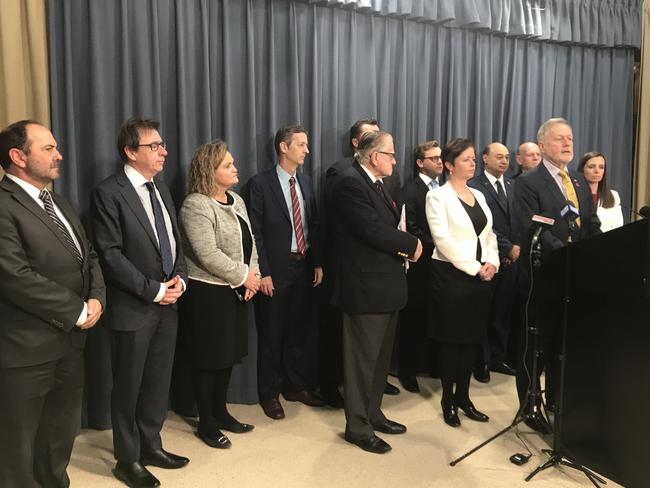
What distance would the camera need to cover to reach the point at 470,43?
15.0ft

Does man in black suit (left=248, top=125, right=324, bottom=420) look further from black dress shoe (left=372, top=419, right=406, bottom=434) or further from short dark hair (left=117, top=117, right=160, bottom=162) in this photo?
short dark hair (left=117, top=117, right=160, bottom=162)

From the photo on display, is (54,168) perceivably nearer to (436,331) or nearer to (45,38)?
(45,38)

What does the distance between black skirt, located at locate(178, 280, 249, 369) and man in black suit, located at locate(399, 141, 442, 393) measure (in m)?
1.42

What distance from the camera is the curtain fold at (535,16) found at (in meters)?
4.18

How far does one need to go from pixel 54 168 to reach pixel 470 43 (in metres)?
3.35

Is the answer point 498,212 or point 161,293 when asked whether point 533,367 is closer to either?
point 498,212

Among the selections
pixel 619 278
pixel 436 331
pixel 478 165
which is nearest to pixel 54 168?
pixel 436 331

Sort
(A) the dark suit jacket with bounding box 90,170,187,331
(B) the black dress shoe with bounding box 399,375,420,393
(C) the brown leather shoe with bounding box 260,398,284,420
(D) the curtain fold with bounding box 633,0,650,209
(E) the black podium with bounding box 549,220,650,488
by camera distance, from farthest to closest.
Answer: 1. (D) the curtain fold with bounding box 633,0,650,209
2. (B) the black dress shoe with bounding box 399,375,420,393
3. (C) the brown leather shoe with bounding box 260,398,284,420
4. (A) the dark suit jacket with bounding box 90,170,187,331
5. (E) the black podium with bounding box 549,220,650,488

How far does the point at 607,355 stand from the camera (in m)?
2.68

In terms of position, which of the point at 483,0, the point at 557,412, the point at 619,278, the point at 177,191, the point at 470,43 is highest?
the point at 483,0

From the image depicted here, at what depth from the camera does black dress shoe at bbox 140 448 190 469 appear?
2.85 m

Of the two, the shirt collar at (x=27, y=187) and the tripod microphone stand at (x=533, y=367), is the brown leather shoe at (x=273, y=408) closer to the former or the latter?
the tripod microphone stand at (x=533, y=367)

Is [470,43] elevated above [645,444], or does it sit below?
above

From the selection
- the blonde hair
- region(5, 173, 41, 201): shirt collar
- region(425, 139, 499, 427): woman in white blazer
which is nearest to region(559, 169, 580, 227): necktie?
region(425, 139, 499, 427): woman in white blazer
